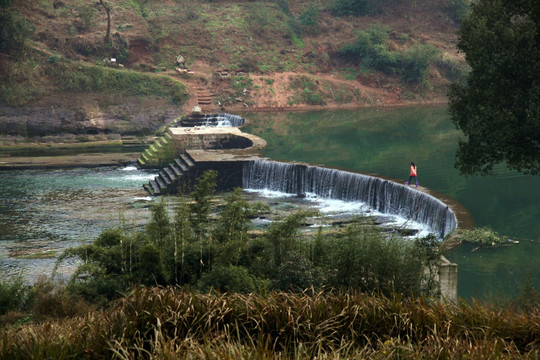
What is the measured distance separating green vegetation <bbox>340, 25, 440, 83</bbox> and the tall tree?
37117mm

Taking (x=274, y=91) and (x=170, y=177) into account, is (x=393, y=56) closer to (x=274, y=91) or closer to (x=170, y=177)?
(x=274, y=91)

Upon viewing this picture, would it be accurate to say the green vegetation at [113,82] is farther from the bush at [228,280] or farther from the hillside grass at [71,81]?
the bush at [228,280]

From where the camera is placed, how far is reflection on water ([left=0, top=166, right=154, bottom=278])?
2061 centimetres

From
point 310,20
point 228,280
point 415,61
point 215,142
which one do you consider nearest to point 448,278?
point 228,280

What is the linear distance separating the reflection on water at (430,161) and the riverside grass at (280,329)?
450 centimetres

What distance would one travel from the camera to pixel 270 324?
8.53 m

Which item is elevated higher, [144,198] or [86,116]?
[86,116]

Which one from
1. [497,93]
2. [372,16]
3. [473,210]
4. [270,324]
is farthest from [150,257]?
[372,16]

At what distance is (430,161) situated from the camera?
3203 centimetres

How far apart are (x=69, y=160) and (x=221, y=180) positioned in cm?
934

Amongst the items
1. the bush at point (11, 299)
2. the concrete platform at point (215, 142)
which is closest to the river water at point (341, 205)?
the concrete platform at point (215, 142)

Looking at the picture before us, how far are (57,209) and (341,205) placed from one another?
10093 millimetres

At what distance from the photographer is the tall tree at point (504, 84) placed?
16.0m

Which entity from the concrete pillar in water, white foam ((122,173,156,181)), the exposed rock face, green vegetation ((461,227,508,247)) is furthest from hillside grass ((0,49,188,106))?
the concrete pillar in water
